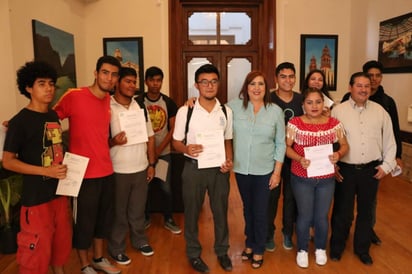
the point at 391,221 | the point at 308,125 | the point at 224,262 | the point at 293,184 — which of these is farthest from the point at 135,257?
the point at 391,221

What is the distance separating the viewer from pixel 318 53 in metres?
6.65

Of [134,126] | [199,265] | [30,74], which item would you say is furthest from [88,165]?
[199,265]

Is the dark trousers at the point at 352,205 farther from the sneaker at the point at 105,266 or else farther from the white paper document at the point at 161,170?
the sneaker at the point at 105,266

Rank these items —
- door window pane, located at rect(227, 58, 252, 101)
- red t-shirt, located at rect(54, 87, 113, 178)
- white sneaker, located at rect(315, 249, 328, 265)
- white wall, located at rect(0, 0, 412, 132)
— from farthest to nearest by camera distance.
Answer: door window pane, located at rect(227, 58, 252, 101), white wall, located at rect(0, 0, 412, 132), white sneaker, located at rect(315, 249, 328, 265), red t-shirt, located at rect(54, 87, 113, 178)

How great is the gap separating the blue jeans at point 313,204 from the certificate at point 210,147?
700 millimetres

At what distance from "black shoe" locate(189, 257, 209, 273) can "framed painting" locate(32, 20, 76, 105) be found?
2.95 metres

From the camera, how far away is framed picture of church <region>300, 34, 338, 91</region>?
6.60 meters

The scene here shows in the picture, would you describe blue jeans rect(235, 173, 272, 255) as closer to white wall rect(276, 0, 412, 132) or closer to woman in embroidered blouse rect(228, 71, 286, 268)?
woman in embroidered blouse rect(228, 71, 286, 268)

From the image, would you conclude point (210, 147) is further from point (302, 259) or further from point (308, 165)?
point (302, 259)

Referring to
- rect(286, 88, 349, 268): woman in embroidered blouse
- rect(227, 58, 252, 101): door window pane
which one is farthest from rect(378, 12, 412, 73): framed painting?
rect(286, 88, 349, 268): woman in embroidered blouse

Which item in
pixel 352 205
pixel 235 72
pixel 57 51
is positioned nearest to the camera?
pixel 352 205

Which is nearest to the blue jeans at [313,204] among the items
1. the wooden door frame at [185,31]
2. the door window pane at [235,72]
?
the wooden door frame at [185,31]

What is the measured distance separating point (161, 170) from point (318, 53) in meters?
4.52

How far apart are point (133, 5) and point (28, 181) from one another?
16.6 ft
